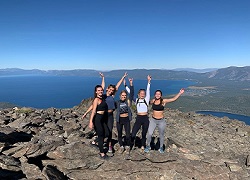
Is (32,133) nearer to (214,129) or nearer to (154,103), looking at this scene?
(154,103)

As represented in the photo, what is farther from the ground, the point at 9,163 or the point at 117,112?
the point at 117,112

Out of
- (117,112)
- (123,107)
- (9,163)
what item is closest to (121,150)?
(117,112)

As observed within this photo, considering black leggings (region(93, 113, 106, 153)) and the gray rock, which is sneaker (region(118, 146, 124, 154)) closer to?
black leggings (region(93, 113, 106, 153))

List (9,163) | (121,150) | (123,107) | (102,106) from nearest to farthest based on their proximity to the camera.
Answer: (9,163) → (102,106) → (123,107) → (121,150)

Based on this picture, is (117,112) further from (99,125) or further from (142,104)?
(142,104)

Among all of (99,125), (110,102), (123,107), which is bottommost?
(99,125)

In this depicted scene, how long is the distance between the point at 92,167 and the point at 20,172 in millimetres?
3372

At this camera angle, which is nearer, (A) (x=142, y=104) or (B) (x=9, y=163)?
(B) (x=9, y=163)

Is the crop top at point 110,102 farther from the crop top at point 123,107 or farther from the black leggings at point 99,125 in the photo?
the black leggings at point 99,125

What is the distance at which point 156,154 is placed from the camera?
13844mm

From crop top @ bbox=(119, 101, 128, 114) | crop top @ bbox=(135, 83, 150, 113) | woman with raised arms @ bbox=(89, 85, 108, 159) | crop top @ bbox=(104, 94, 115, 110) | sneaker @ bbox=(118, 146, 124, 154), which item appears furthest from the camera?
sneaker @ bbox=(118, 146, 124, 154)

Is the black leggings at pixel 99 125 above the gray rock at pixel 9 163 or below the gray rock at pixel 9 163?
above

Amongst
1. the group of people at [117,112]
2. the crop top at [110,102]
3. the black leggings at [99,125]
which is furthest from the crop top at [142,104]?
the black leggings at [99,125]

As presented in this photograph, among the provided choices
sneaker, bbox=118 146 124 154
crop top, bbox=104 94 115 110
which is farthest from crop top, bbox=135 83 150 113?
sneaker, bbox=118 146 124 154
